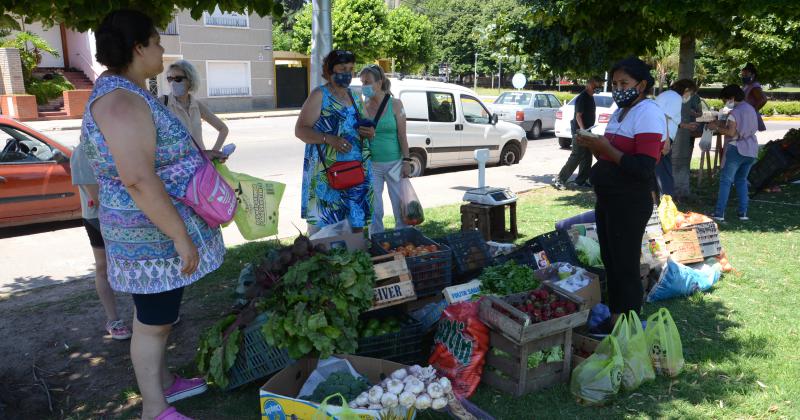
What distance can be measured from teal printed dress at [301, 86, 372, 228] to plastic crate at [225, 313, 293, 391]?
140 centimetres

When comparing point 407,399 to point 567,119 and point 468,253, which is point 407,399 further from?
point 567,119

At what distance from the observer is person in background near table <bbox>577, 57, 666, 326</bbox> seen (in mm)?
3818

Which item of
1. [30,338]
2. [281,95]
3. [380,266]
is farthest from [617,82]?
[281,95]

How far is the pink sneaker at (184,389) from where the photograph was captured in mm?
3538

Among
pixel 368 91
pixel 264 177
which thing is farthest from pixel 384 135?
pixel 264 177

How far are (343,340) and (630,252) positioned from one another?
2.05m

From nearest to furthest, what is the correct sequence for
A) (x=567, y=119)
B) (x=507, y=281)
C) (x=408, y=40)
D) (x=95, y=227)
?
(x=95, y=227), (x=507, y=281), (x=567, y=119), (x=408, y=40)

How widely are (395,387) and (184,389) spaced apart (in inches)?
54.0

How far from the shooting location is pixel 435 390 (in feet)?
10.1

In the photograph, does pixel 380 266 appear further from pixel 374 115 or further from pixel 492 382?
pixel 374 115

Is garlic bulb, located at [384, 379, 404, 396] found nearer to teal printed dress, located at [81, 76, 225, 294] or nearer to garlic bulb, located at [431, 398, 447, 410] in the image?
garlic bulb, located at [431, 398, 447, 410]

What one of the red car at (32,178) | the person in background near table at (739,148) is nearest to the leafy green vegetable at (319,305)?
the red car at (32,178)

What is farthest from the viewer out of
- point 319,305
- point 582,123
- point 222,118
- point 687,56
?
point 222,118

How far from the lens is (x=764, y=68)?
39.3 feet
